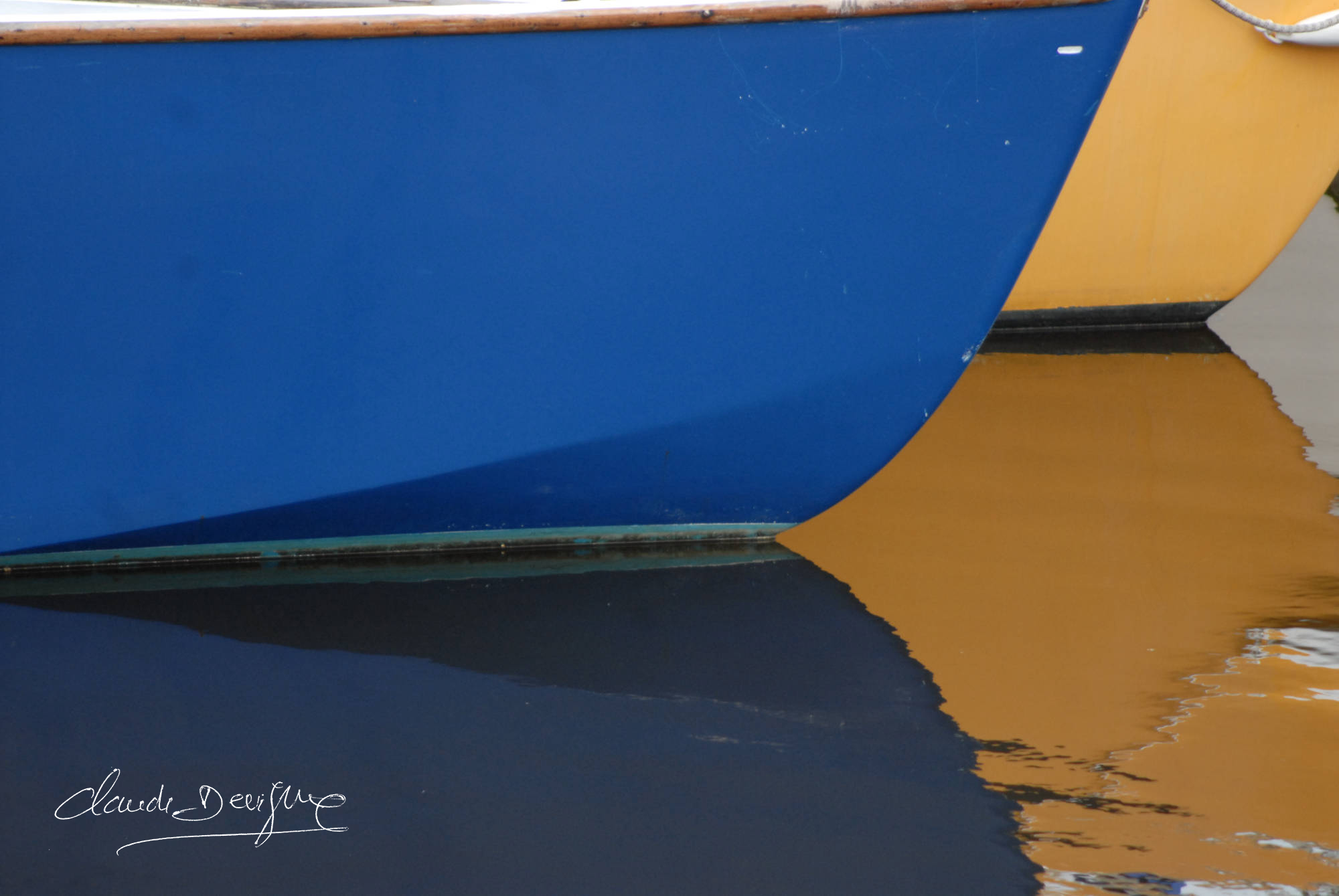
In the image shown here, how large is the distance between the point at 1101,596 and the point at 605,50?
1408mm

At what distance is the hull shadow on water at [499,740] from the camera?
4.71 feet

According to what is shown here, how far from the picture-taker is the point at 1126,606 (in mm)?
2143

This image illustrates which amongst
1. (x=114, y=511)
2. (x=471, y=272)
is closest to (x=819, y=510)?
(x=471, y=272)

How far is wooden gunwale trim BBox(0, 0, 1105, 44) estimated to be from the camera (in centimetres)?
191

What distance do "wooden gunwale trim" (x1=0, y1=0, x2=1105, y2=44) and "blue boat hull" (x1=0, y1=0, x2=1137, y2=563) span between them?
24 millimetres

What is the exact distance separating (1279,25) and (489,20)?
3.15 m

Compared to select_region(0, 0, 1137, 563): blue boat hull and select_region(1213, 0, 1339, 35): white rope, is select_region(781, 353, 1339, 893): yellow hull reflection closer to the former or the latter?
select_region(0, 0, 1137, 563): blue boat hull

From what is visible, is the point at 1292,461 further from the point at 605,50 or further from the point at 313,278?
the point at 313,278
